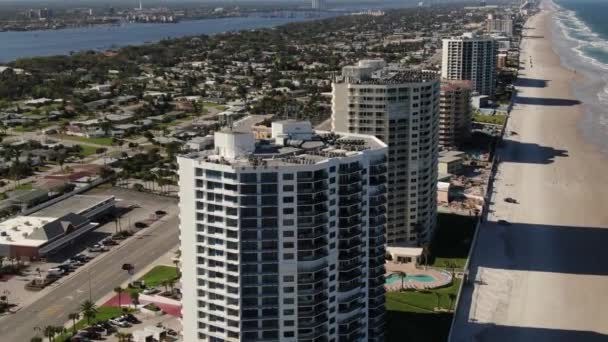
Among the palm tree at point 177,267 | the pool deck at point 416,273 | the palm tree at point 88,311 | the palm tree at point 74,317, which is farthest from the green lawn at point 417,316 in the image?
the palm tree at point 74,317

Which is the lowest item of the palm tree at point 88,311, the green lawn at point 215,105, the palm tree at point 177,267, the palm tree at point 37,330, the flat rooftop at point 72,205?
the palm tree at point 37,330

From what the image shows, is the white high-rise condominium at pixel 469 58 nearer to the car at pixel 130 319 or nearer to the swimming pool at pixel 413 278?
the swimming pool at pixel 413 278

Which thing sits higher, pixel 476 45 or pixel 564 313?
pixel 476 45

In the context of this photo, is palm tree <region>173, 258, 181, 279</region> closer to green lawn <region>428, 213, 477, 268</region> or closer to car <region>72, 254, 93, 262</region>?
car <region>72, 254, 93, 262</region>

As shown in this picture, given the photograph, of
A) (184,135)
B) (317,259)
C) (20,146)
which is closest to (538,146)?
(184,135)

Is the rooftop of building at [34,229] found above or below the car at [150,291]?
above

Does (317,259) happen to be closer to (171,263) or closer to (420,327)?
(420,327)

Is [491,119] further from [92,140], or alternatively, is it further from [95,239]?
[95,239]
